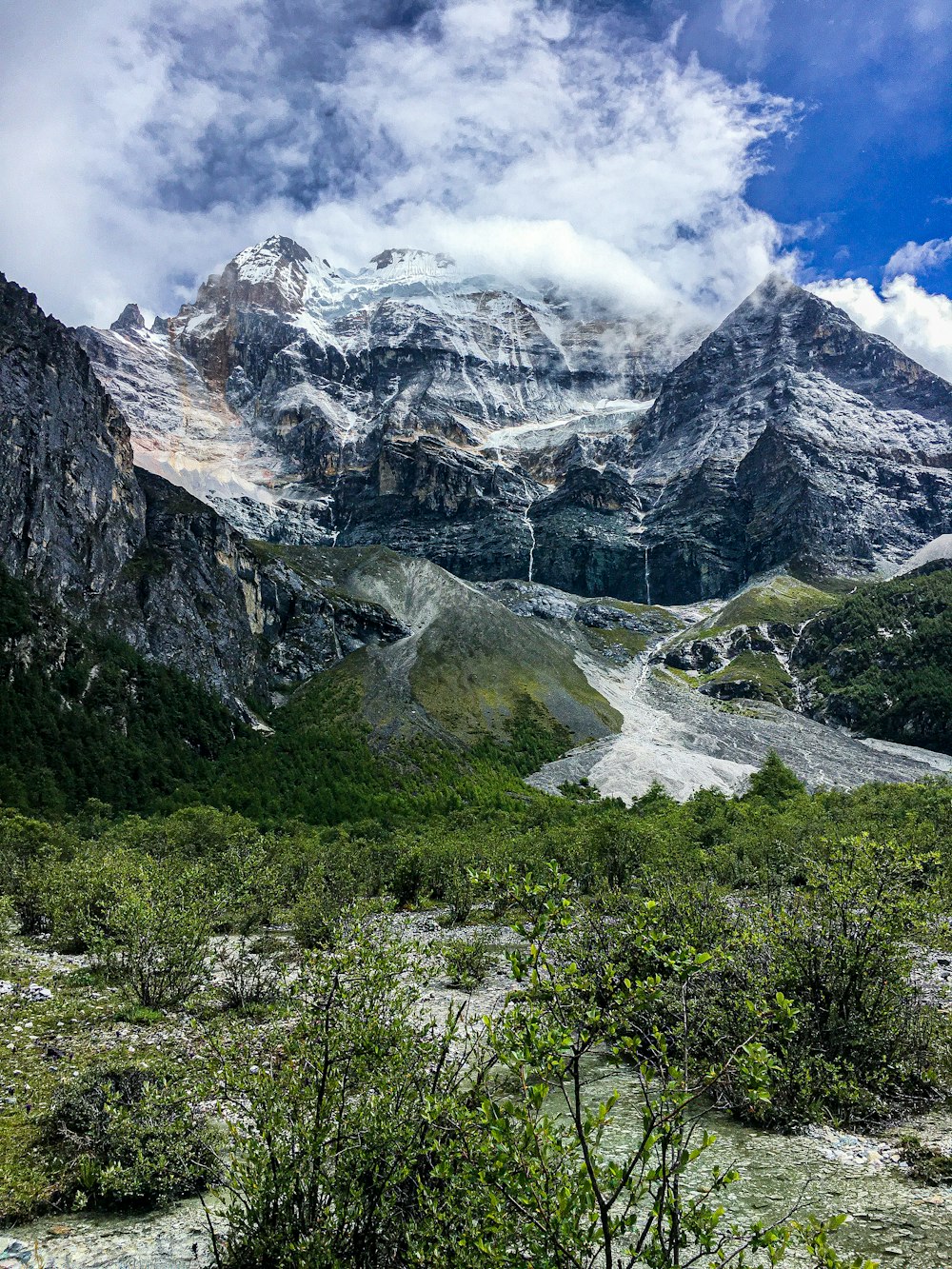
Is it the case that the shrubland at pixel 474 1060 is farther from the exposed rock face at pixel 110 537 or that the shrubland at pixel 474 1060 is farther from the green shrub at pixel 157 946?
the exposed rock face at pixel 110 537

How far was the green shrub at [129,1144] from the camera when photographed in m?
11.8

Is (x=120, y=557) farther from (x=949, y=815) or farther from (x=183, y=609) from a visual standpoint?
(x=949, y=815)

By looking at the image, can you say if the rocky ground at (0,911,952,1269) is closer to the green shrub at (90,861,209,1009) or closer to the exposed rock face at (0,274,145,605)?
the green shrub at (90,861,209,1009)

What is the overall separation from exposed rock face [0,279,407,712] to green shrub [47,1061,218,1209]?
128 metres

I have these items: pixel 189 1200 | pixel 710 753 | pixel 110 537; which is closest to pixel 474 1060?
pixel 189 1200

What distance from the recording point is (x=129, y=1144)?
12398 mm

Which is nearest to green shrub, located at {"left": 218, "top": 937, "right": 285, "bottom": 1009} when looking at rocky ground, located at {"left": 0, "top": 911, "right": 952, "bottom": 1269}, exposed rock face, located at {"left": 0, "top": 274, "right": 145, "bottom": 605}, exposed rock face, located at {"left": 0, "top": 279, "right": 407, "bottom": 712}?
rocky ground, located at {"left": 0, "top": 911, "right": 952, "bottom": 1269}

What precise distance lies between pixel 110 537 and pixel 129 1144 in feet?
494

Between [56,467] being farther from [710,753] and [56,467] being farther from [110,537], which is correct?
[710,753]

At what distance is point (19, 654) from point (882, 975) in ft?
407

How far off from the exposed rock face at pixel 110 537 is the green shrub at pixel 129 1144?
421 ft

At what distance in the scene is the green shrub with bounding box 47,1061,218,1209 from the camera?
11781mm

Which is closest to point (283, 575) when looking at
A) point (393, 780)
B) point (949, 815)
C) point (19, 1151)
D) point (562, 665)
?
point (562, 665)

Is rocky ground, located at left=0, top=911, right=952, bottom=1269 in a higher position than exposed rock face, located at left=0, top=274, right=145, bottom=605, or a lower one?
lower
